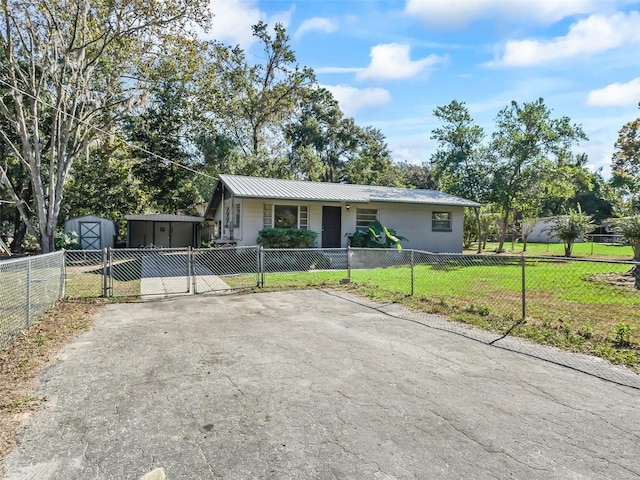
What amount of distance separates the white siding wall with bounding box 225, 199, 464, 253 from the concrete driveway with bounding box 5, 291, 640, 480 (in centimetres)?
1019

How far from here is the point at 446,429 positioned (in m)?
3.08

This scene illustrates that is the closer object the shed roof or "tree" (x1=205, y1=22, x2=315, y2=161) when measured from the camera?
the shed roof

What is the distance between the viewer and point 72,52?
1555 centimetres

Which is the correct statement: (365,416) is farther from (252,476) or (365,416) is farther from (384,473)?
(252,476)

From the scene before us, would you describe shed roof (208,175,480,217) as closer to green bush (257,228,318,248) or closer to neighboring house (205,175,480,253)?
neighboring house (205,175,480,253)

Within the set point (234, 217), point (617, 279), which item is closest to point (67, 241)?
point (234, 217)

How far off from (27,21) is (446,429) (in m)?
19.1

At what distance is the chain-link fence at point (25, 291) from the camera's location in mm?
5348

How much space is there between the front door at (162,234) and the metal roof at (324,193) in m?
11.4

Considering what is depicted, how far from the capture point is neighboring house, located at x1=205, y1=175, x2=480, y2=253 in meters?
15.8

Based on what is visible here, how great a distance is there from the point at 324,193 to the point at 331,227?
1.52m

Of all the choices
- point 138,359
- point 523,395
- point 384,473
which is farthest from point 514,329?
point 138,359

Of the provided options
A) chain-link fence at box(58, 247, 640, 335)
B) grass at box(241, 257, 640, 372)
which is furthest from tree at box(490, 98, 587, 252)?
grass at box(241, 257, 640, 372)

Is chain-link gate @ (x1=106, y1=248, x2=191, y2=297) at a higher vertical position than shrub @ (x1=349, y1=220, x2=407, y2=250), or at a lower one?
lower
